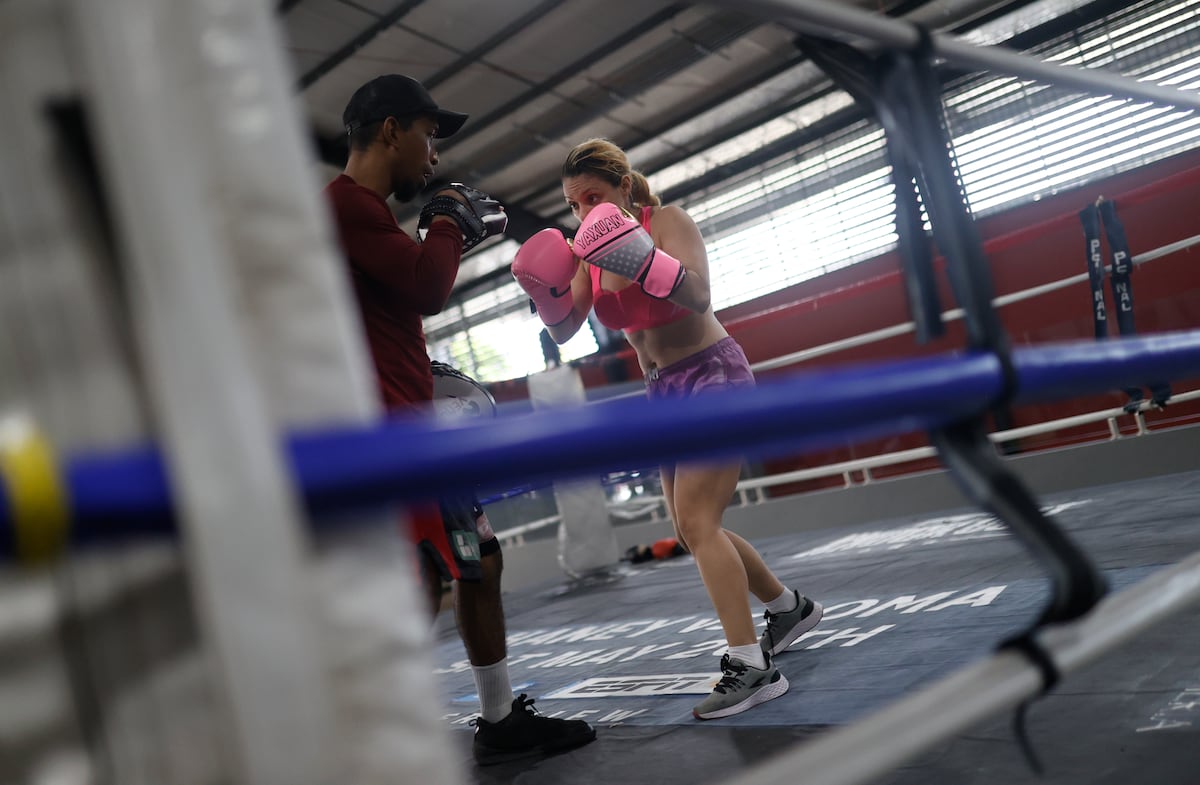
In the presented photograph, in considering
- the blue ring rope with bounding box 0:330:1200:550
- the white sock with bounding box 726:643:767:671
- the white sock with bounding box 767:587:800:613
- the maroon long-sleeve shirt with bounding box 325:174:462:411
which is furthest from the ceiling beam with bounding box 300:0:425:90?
the blue ring rope with bounding box 0:330:1200:550

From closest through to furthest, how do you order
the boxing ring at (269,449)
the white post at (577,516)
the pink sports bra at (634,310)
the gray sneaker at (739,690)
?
the boxing ring at (269,449) → the gray sneaker at (739,690) → the pink sports bra at (634,310) → the white post at (577,516)

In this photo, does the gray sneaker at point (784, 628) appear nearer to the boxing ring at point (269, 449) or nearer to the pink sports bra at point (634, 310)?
the pink sports bra at point (634, 310)

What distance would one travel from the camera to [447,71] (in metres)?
7.12

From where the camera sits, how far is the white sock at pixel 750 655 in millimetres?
1739

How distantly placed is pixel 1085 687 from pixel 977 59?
0.87 meters

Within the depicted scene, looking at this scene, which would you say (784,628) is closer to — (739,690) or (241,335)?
(739,690)

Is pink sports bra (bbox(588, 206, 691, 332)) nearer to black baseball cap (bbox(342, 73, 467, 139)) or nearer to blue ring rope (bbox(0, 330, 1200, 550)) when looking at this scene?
black baseball cap (bbox(342, 73, 467, 139))

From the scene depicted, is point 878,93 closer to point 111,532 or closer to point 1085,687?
point 111,532

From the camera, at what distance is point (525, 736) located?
1736mm

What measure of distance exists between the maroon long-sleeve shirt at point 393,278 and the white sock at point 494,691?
57cm

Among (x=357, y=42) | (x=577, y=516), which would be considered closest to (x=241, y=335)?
(x=577, y=516)

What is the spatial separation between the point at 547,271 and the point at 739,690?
975 millimetres

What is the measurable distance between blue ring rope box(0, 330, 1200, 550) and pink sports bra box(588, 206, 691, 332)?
128 centimetres

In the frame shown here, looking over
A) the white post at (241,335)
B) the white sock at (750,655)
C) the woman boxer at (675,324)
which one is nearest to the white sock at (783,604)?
the woman boxer at (675,324)
